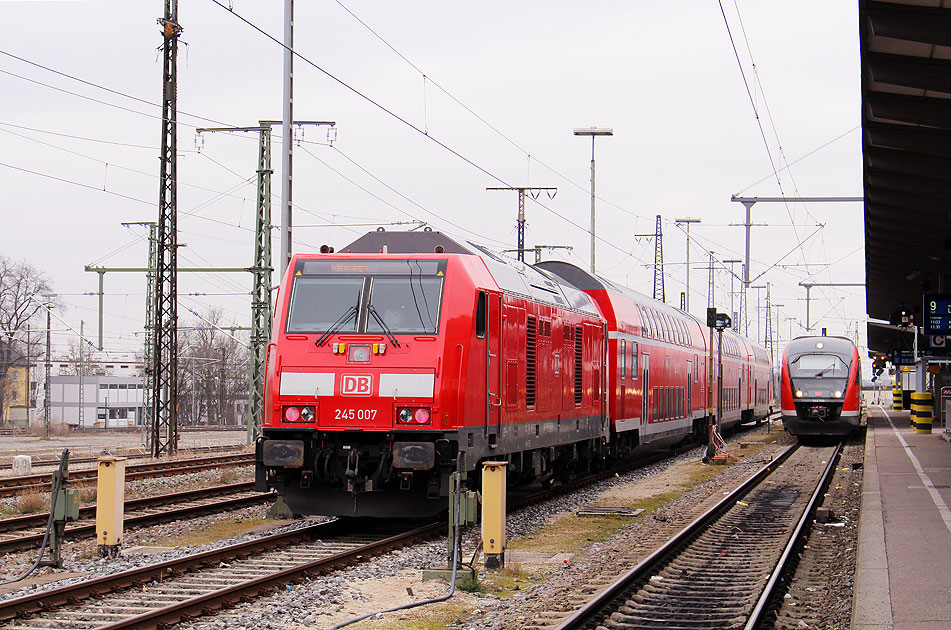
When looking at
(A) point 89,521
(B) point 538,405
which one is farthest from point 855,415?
(A) point 89,521

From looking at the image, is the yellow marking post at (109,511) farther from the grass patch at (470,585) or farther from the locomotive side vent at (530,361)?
the locomotive side vent at (530,361)

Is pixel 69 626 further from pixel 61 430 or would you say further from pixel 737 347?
pixel 61 430

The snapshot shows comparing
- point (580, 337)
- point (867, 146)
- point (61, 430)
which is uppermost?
point (867, 146)

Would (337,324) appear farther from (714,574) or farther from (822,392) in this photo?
(822,392)

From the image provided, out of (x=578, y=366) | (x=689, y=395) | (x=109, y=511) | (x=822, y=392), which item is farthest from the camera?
(x=822, y=392)

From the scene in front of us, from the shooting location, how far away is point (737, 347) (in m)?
39.4

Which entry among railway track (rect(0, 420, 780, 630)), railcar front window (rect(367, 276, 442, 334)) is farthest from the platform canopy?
railway track (rect(0, 420, 780, 630))

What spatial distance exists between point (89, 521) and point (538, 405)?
6.37 metres

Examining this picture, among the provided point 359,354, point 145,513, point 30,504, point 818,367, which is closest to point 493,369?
point 359,354

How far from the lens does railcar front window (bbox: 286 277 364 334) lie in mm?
13156

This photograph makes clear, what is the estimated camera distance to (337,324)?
43.1 feet

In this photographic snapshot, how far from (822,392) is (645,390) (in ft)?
34.9

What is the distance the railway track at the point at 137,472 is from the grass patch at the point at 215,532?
17.8ft

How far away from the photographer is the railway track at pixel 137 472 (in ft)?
62.5
